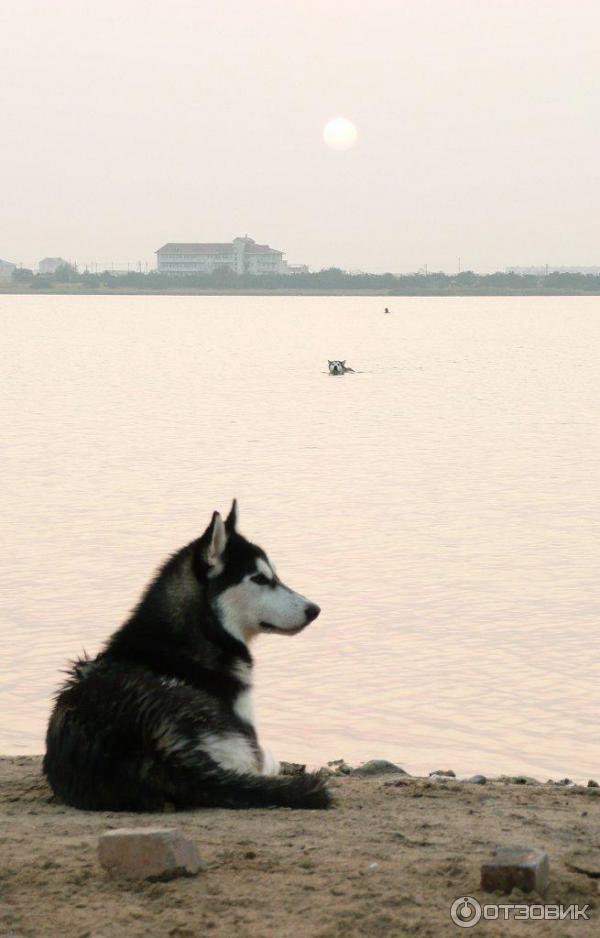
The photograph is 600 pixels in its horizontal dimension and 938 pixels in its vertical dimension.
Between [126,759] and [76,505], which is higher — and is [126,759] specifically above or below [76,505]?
above

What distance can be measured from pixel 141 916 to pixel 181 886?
0.92ft

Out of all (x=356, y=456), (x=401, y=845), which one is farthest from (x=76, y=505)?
(x=401, y=845)

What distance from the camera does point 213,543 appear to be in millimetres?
6832

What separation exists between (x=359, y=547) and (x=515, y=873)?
40.1 feet

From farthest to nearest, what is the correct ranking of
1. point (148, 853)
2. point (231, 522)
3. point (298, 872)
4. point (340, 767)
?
1. point (340, 767)
2. point (231, 522)
3. point (298, 872)
4. point (148, 853)

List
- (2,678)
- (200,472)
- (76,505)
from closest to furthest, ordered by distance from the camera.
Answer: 1. (2,678)
2. (76,505)
3. (200,472)

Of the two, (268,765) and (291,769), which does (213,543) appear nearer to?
(268,765)

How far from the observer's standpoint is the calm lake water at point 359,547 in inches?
410

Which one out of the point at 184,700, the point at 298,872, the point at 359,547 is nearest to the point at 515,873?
the point at 298,872

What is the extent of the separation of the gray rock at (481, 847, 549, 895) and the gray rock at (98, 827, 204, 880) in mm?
1037

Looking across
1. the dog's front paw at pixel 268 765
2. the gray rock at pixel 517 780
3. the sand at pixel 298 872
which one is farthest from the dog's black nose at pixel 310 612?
the gray rock at pixel 517 780

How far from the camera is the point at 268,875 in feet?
17.1

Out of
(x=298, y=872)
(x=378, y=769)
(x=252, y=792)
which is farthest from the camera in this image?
(x=378, y=769)

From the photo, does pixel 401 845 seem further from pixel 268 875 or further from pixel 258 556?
pixel 258 556
